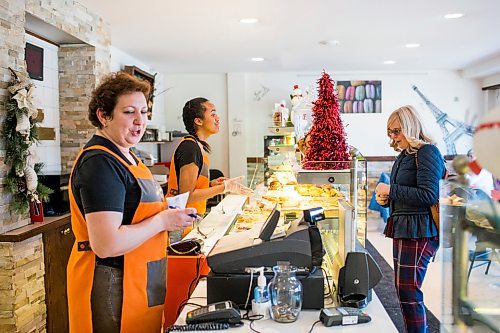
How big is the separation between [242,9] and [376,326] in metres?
3.04

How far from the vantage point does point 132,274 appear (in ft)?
5.51

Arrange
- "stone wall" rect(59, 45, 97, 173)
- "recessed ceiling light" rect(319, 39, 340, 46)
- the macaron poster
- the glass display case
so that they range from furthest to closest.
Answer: the macaron poster
"recessed ceiling light" rect(319, 39, 340, 46)
"stone wall" rect(59, 45, 97, 173)
the glass display case

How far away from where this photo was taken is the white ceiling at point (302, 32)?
12.7ft

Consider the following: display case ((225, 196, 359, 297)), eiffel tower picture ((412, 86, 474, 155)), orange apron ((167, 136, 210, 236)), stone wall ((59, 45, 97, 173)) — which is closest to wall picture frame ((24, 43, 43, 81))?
stone wall ((59, 45, 97, 173))

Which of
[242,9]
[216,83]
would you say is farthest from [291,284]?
[216,83]

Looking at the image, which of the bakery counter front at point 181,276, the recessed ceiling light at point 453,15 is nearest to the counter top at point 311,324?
the bakery counter front at point 181,276

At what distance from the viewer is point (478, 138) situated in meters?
0.67

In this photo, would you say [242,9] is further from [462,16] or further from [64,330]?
[64,330]

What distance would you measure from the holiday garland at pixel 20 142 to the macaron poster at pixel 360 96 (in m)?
5.70

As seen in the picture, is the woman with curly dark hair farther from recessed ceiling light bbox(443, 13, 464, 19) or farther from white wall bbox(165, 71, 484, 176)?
white wall bbox(165, 71, 484, 176)

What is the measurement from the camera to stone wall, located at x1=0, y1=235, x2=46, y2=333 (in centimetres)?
290

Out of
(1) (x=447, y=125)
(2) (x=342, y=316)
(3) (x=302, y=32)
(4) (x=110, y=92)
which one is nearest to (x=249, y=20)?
(3) (x=302, y=32)

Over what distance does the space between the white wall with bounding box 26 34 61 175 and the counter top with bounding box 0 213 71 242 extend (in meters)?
0.80

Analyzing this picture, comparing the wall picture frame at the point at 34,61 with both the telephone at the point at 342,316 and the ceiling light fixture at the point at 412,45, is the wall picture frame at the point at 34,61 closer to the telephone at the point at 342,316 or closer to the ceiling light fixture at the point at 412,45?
the telephone at the point at 342,316
